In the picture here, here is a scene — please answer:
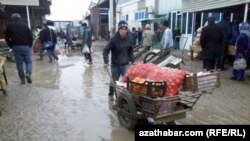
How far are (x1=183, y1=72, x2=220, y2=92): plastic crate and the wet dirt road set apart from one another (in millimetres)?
1052

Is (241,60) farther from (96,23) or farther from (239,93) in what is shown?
(96,23)

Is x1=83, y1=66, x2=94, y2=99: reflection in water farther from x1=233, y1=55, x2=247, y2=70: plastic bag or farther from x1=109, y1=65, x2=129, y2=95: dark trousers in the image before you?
x1=233, y1=55, x2=247, y2=70: plastic bag

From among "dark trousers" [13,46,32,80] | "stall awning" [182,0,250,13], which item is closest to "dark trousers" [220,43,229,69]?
"stall awning" [182,0,250,13]

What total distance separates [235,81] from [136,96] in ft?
17.1

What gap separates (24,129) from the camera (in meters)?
5.15

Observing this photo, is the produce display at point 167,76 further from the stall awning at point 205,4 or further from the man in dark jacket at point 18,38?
the stall awning at point 205,4

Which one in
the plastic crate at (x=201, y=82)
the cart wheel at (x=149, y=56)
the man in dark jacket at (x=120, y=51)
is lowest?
the cart wheel at (x=149, y=56)

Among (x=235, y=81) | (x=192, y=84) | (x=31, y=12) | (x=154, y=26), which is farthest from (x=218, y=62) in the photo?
(x=31, y=12)

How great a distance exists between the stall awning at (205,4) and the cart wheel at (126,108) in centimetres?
635

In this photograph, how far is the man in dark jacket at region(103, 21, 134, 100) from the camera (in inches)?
244

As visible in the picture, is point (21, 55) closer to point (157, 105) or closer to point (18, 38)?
point (18, 38)

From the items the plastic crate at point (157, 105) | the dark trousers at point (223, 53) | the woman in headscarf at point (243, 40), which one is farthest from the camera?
the dark trousers at point (223, 53)

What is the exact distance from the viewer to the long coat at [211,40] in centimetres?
902

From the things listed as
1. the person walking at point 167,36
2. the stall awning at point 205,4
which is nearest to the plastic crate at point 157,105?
the stall awning at point 205,4
